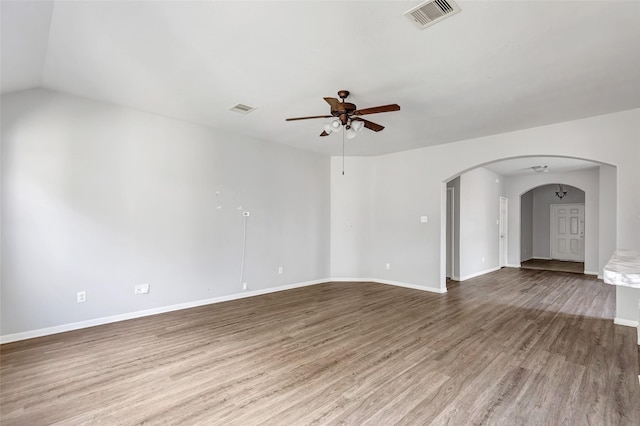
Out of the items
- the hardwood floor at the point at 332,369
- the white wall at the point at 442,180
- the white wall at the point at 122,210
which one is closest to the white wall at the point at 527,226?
the white wall at the point at 442,180

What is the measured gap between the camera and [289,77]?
3074 mm

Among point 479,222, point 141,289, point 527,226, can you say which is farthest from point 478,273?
point 141,289

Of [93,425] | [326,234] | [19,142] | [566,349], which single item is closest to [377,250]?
[326,234]

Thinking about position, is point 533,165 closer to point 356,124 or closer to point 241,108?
point 356,124

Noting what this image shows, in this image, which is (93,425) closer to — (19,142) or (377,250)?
(19,142)

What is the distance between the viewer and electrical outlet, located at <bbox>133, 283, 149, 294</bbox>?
4018 mm

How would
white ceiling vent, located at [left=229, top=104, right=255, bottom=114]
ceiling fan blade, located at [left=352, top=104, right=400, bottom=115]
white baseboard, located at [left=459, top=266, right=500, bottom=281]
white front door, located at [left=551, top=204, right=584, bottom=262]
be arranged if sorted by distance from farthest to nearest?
white front door, located at [left=551, top=204, right=584, bottom=262] < white baseboard, located at [left=459, top=266, right=500, bottom=281] < white ceiling vent, located at [left=229, top=104, right=255, bottom=114] < ceiling fan blade, located at [left=352, top=104, right=400, bottom=115]

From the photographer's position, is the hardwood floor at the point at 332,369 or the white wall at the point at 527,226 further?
Result: the white wall at the point at 527,226

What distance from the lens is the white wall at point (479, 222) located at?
23.0 feet

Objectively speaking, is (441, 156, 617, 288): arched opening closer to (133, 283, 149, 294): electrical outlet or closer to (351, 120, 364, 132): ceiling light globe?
(351, 120, 364, 132): ceiling light globe

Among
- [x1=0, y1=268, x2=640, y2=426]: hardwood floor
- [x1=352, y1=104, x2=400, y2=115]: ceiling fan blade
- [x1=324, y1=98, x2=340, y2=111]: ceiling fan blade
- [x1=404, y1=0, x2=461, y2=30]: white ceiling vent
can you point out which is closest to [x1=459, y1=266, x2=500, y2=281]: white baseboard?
[x1=0, y1=268, x2=640, y2=426]: hardwood floor

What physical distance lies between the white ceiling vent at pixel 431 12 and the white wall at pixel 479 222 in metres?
5.37

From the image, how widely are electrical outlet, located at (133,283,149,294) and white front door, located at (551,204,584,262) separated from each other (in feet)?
41.0

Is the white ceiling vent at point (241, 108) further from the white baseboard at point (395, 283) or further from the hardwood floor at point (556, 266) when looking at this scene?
the hardwood floor at point (556, 266)
